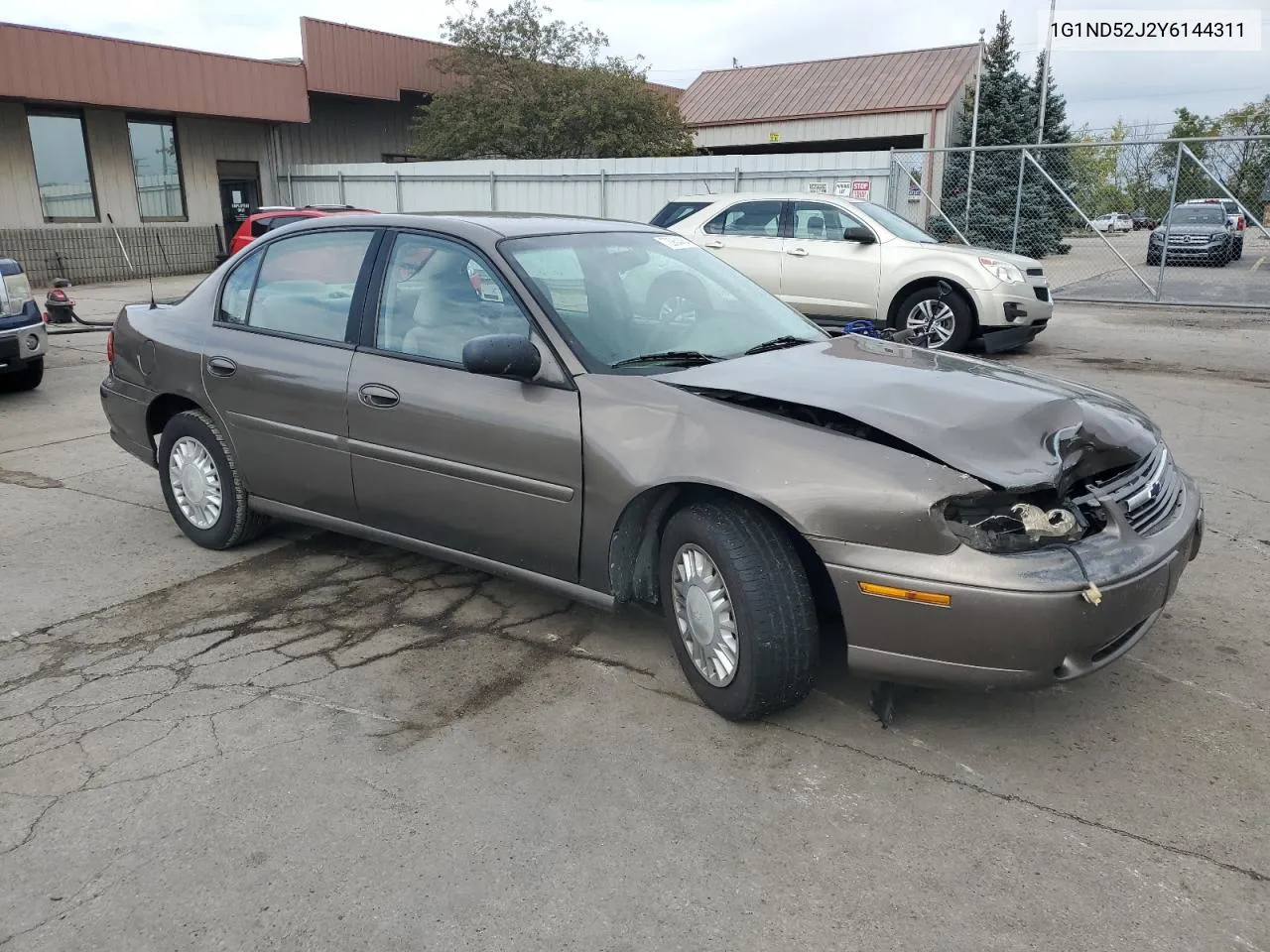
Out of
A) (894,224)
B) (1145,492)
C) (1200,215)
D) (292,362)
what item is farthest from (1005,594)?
(1200,215)

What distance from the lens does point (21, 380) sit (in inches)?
364

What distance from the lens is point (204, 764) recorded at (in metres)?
3.15

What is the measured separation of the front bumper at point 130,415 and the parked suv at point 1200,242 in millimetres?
21106

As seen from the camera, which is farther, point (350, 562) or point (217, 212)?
point (217, 212)

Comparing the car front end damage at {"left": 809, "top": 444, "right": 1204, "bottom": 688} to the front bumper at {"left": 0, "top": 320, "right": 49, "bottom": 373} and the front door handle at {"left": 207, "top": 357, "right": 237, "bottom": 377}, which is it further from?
the front bumper at {"left": 0, "top": 320, "right": 49, "bottom": 373}

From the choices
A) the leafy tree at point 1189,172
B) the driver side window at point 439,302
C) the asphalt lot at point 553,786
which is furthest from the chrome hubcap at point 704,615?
the leafy tree at point 1189,172

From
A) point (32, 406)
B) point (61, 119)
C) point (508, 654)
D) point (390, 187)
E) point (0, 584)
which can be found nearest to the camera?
point (508, 654)

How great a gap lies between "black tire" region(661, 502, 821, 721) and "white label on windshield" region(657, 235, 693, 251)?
1.70 meters

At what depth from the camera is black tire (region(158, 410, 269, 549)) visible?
15.8ft

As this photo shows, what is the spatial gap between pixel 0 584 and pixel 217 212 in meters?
23.4

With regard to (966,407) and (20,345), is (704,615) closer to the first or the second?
(966,407)

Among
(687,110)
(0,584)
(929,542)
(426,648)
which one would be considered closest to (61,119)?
(687,110)

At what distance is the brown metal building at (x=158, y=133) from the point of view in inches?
828

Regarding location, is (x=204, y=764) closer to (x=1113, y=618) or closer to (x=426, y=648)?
(x=426, y=648)
